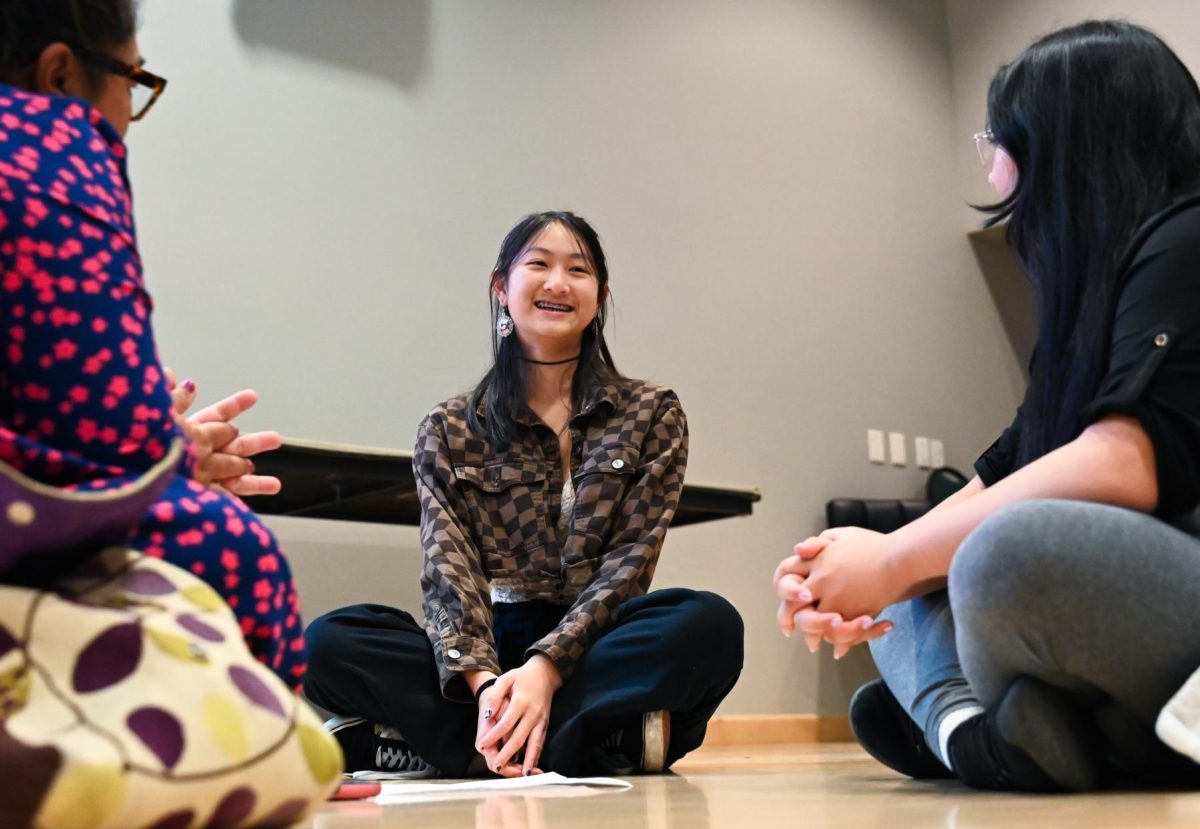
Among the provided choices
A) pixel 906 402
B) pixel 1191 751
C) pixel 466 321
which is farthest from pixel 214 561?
pixel 906 402

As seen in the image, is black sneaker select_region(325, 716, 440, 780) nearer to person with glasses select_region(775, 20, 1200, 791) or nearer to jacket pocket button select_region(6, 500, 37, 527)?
person with glasses select_region(775, 20, 1200, 791)

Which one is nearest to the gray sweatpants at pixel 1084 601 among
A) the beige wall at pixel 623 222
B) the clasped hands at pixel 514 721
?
the clasped hands at pixel 514 721

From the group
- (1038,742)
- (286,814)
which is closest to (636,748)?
(1038,742)

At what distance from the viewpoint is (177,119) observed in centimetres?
277

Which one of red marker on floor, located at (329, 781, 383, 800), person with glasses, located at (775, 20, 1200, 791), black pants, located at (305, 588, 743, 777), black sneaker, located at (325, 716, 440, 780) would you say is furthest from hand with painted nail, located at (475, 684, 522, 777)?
person with glasses, located at (775, 20, 1200, 791)

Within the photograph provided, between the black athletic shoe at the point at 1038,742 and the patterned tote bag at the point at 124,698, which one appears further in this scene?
the black athletic shoe at the point at 1038,742

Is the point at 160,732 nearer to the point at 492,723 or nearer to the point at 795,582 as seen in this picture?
the point at 795,582

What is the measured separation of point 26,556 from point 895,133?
13.5ft

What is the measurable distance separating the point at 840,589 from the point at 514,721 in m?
0.68

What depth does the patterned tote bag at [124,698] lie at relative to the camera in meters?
0.52

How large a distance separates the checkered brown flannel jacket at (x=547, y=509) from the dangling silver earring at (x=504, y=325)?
0.16 metres

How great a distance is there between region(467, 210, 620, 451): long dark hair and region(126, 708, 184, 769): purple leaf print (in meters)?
1.53

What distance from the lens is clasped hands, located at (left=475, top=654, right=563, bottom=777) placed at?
1.66 meters

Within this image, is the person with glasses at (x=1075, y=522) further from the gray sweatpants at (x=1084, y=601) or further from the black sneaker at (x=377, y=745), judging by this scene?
A: the black sneaker at (x=377, y=745)
